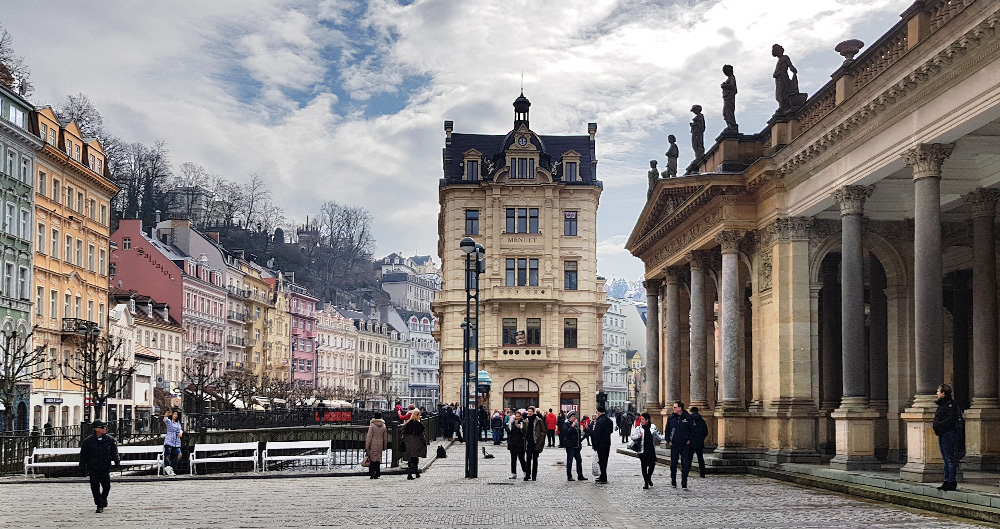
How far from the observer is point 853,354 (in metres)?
26.0

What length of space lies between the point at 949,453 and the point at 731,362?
45.0 ft

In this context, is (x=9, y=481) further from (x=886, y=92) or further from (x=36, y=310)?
(x=36, y=310)

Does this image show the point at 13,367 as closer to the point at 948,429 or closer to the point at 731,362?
the point at 731,362

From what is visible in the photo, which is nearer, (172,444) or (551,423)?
(172,444)

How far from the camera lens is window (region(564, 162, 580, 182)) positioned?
80688mm

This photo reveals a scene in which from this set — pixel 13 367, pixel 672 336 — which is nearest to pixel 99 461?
pixel 672 336

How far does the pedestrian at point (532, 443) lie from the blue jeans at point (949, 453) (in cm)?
1081

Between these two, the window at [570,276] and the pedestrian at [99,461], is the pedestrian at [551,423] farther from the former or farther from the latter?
the pedestrian at [99,461]

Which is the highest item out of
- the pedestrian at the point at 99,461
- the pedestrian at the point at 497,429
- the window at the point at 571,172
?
the window at the point at 571,172

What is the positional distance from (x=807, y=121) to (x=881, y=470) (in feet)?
28.0

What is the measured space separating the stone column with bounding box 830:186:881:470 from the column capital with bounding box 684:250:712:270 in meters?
10.3

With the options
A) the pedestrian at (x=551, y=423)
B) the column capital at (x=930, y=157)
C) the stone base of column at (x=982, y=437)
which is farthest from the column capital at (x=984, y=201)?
the pedestrian at (x=551, y=423)

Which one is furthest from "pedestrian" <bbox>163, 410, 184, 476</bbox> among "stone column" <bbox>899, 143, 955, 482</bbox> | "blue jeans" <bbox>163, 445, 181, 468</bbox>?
"stone column" <bbox>899, 143, 955, 482</bbox>

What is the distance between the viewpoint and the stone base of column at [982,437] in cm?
2455
